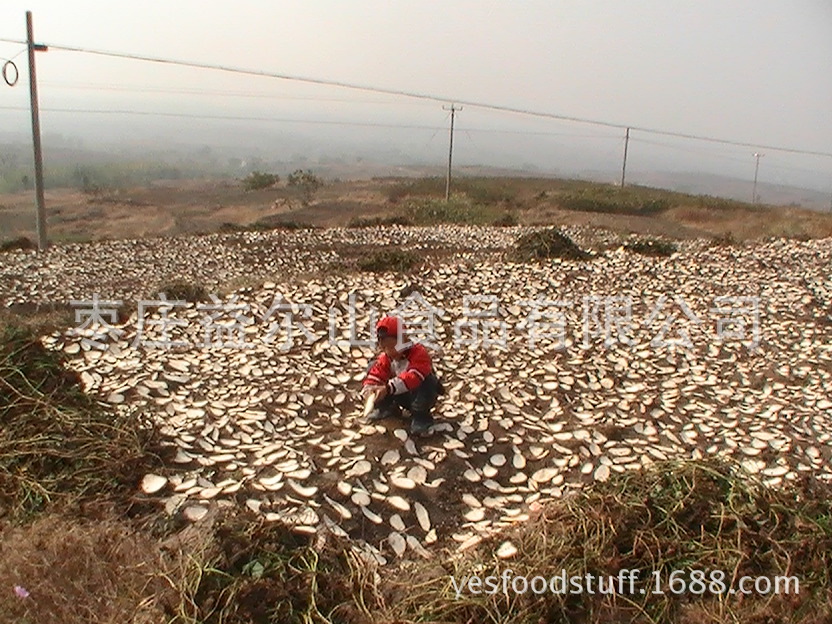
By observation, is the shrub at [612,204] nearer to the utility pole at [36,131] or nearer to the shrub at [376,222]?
the shrub at [376,222]

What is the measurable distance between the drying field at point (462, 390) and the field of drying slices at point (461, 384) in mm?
22

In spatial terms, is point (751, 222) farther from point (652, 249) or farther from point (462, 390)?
point (462, 390)

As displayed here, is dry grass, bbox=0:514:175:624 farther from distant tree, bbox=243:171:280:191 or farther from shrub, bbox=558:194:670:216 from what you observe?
distant tree, bbox=243:171:280:191

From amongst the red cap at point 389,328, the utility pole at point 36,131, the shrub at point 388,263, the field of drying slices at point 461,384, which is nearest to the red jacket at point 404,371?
the red cap at point 389,328

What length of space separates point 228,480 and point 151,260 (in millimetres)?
8091

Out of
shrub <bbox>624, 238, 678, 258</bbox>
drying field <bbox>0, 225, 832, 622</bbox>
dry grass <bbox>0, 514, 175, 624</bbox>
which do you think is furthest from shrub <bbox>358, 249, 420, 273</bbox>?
dry grass <bbox>0, 514, 175, 624</bbox>

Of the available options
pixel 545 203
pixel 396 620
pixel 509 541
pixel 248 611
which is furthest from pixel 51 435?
pixel 545 203

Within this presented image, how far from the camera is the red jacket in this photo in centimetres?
451

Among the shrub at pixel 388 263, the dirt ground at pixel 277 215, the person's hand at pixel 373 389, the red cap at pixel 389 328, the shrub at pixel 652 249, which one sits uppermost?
the red cap at pixel 389 328

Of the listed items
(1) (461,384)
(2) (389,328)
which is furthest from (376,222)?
(2) (389,328)

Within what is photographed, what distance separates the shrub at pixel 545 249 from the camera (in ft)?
34.0

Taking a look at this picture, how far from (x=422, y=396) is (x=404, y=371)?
23cm

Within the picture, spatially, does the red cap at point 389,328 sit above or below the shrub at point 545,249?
above

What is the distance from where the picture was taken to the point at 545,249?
10.4 meters
